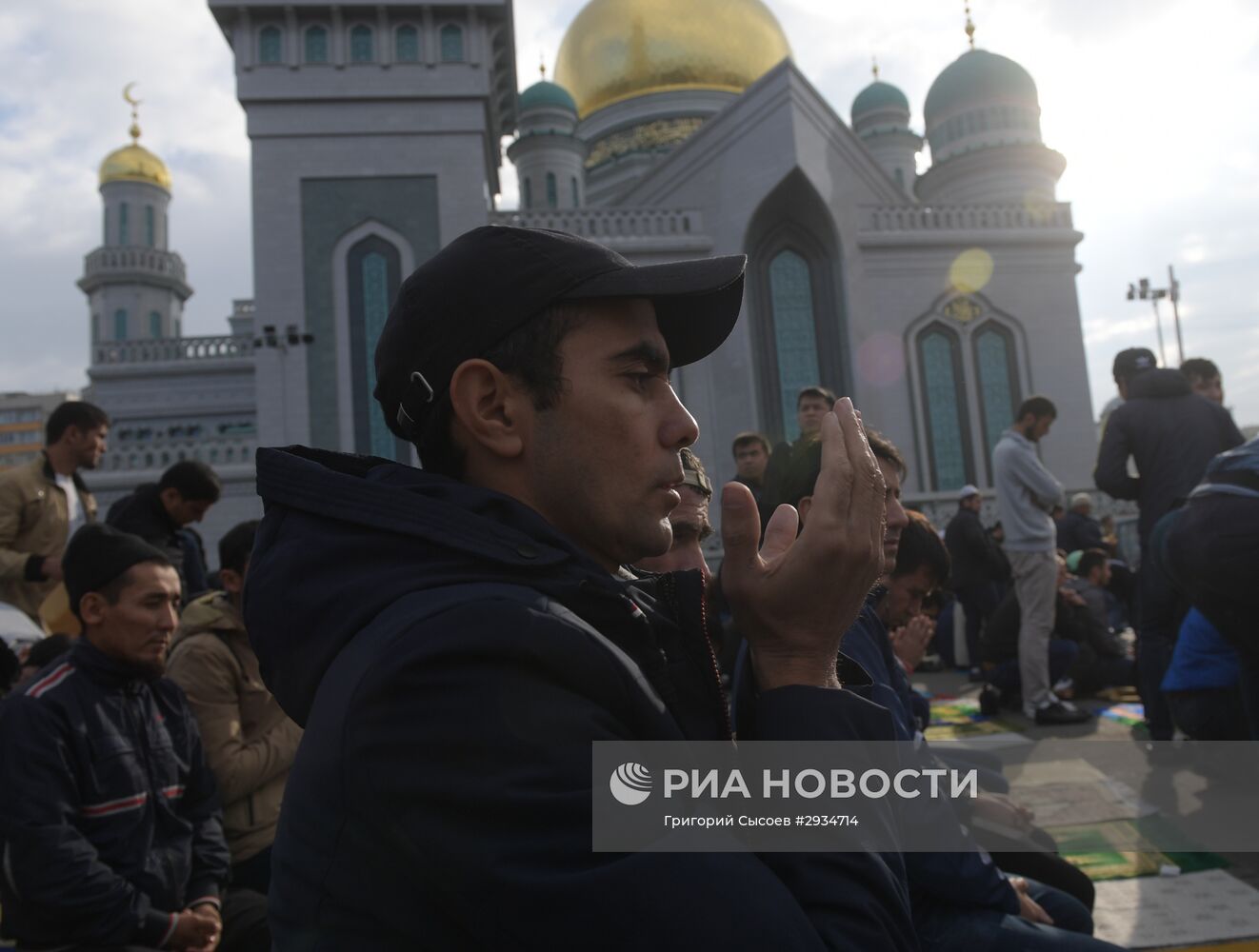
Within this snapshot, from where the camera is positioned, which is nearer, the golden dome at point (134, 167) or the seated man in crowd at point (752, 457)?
the seated man in crowd at point (752, 457)

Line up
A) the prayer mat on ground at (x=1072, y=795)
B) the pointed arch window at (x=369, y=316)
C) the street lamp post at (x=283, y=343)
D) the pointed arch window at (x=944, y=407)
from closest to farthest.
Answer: the prayer mat on ground at (x=1072, y=795)
the street lamp post at (x=283, y=343)
the pointed arch window at (x=369, y=316)
the pointed arch window at (x=944, y=407)

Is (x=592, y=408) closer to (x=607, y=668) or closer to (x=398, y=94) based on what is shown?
(x=607, y=668)

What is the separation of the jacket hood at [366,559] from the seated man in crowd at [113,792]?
5.96 feet

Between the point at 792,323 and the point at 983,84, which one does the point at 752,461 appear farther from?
the point at 983,84

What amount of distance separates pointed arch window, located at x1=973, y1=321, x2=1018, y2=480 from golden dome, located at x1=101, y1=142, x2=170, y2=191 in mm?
23877

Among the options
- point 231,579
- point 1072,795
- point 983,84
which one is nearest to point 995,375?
point 983,84

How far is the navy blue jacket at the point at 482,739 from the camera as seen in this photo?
802 millimetres

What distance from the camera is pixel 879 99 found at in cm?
3112

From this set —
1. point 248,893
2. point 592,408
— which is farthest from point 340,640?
point 248,893

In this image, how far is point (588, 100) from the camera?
28000mm

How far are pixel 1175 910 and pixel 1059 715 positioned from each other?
269 centimetres

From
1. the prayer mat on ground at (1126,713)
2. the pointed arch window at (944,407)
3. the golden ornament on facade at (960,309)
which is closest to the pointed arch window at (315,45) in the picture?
the pointed arch window at (944,407)

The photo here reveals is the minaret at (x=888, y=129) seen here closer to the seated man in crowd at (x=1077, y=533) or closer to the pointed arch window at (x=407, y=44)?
the pointed arch window at (x=407, y=44)

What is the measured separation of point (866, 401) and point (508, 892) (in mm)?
18868
